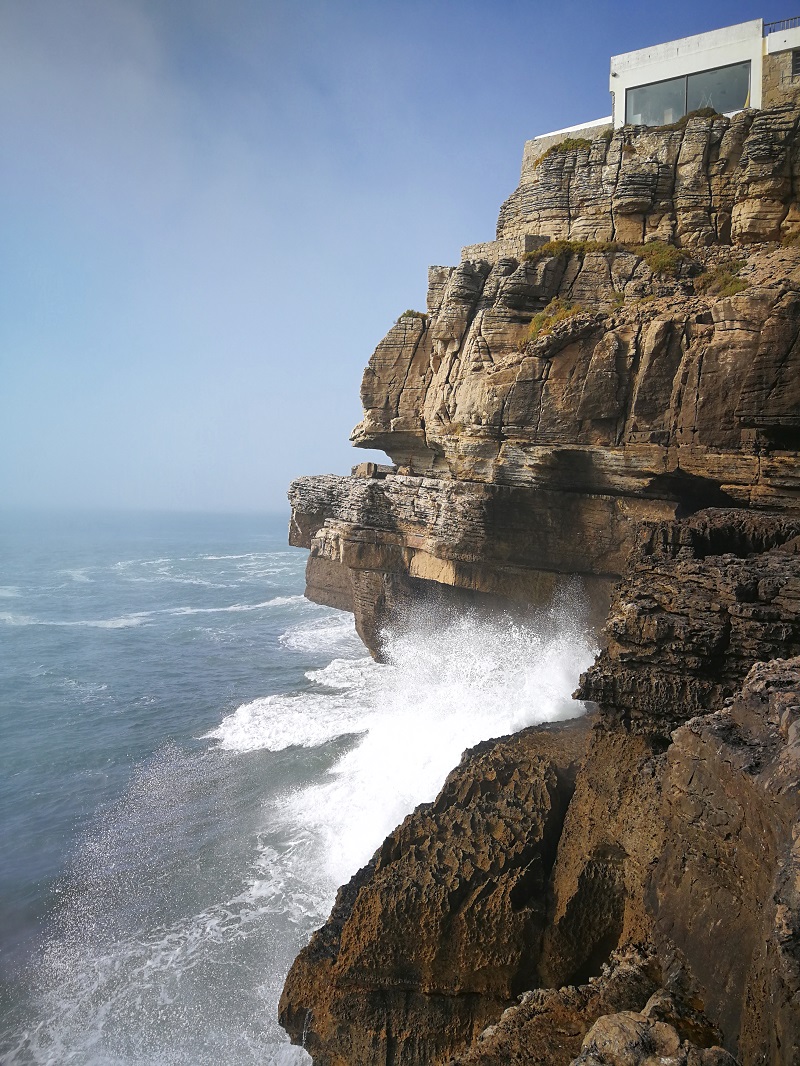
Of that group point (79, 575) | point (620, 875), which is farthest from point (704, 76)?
point (79, 575)

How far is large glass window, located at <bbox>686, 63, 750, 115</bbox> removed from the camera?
21.0 metres

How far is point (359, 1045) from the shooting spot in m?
7.41

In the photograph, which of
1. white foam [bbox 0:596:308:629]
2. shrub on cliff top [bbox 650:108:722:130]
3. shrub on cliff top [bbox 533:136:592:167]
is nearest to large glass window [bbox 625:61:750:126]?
shrub on cliff top [bbox 650:108:722:130]

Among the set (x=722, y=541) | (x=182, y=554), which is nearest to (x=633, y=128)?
(x=722, y=541)

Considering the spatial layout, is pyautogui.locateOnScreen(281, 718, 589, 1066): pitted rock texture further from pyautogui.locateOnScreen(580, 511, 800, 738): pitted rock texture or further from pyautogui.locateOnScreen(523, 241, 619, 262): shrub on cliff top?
pyautogui.locateOnScreen(523, 241, 619, 262): shrub on cliff top

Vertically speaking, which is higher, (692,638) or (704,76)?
(704,76)

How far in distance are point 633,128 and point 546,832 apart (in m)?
21.4

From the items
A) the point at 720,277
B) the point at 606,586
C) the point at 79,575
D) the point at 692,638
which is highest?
the point at 720,277

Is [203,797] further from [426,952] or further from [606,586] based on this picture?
[606,586]

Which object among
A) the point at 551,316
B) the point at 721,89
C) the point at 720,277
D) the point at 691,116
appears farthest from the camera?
the point at 721,89

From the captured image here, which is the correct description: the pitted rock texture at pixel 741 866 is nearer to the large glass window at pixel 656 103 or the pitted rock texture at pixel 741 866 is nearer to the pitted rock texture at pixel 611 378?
the pitted rock texture at pixel 611 378

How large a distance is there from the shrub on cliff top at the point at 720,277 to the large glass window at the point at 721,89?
278 inches

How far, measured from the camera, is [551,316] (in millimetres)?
18547

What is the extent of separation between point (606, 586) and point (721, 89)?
1680 cm
